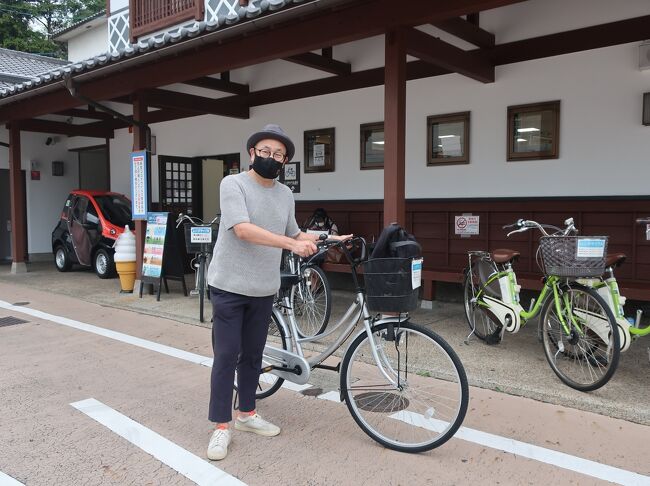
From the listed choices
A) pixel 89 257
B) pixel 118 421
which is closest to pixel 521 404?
pixel 118 421

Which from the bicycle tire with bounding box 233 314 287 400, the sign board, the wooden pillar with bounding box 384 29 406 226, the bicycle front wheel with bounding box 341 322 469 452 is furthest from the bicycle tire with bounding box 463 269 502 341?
the sign board

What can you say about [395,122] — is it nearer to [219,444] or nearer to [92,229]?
[219,444]

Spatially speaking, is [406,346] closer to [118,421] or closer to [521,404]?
[521,404]

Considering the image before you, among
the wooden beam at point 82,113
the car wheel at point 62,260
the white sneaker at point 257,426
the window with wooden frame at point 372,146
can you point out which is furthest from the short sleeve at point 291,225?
the car wheel at point 62,260

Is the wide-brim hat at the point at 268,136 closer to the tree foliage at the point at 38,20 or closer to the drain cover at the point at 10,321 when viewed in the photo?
the drain cover at the point at 10,321

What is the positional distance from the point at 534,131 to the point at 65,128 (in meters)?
9.99

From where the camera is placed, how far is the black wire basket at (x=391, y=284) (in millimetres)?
3051

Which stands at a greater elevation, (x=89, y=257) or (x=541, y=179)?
(x=541, y=179)

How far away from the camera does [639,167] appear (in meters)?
6.06

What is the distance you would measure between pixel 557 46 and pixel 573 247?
3447 mm

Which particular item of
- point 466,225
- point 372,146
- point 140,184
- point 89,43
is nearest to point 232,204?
point 466,225

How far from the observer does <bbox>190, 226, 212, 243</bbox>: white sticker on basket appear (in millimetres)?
6969

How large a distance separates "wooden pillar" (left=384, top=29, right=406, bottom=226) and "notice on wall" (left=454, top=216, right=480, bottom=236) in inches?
78.0

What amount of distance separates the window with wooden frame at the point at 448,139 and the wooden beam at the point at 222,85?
3.59 meters
